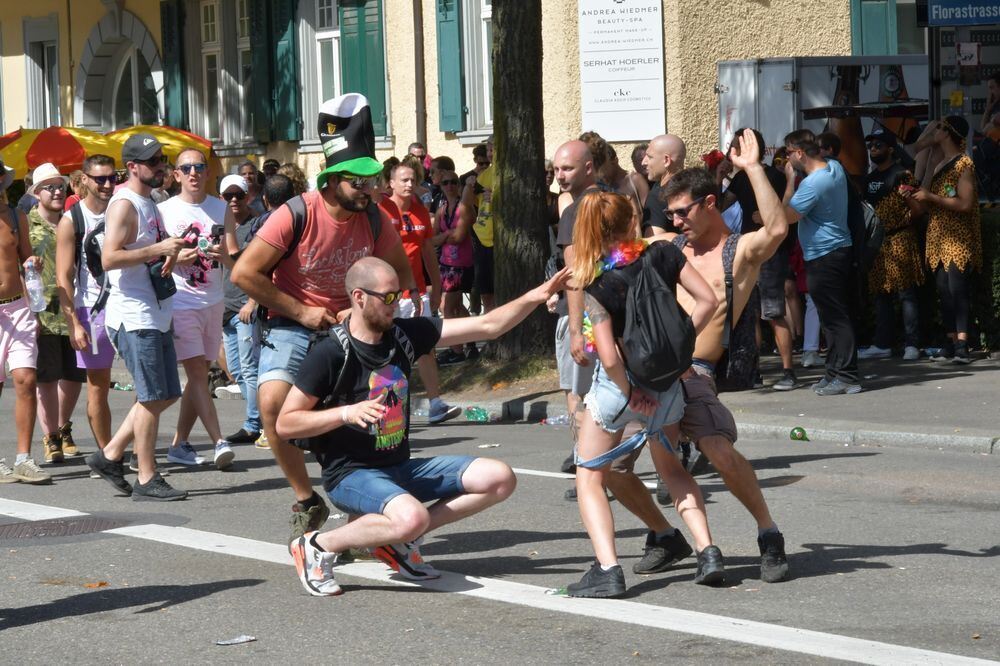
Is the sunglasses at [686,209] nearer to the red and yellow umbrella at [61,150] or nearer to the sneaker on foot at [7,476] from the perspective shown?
the sneaker on foot at [7,476]

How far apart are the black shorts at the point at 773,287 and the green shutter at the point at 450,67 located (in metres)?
8.10

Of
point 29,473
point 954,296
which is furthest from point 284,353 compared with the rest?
point 954,296

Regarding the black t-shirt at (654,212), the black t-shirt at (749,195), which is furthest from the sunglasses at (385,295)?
the black t-shirt at (749,195)

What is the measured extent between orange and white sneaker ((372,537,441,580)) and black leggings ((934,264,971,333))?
7702 millimetres

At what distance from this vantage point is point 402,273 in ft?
26.6

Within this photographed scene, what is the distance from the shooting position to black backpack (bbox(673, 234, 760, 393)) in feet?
23.7

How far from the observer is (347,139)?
7598 millimetres

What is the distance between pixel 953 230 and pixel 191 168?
6.54 m

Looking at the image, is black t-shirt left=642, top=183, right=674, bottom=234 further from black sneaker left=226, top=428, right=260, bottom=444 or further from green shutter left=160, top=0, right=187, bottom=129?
green shutter left=160, top=0, right=187, bottom=129

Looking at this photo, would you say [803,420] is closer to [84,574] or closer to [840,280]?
[840,280]

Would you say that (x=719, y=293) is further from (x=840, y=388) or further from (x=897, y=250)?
(x=897, y=250)

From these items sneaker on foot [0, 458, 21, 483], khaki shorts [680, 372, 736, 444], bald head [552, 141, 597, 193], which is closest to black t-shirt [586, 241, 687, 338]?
khaki shorts [680, 372, 736, 444]

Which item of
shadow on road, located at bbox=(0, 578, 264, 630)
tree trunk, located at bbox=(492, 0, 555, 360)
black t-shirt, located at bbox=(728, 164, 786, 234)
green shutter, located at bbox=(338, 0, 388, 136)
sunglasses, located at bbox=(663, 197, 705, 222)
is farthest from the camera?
green shutter, located at bbox=(338, 0, 388, 136)

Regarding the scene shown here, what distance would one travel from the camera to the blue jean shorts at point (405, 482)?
679 centimetres
